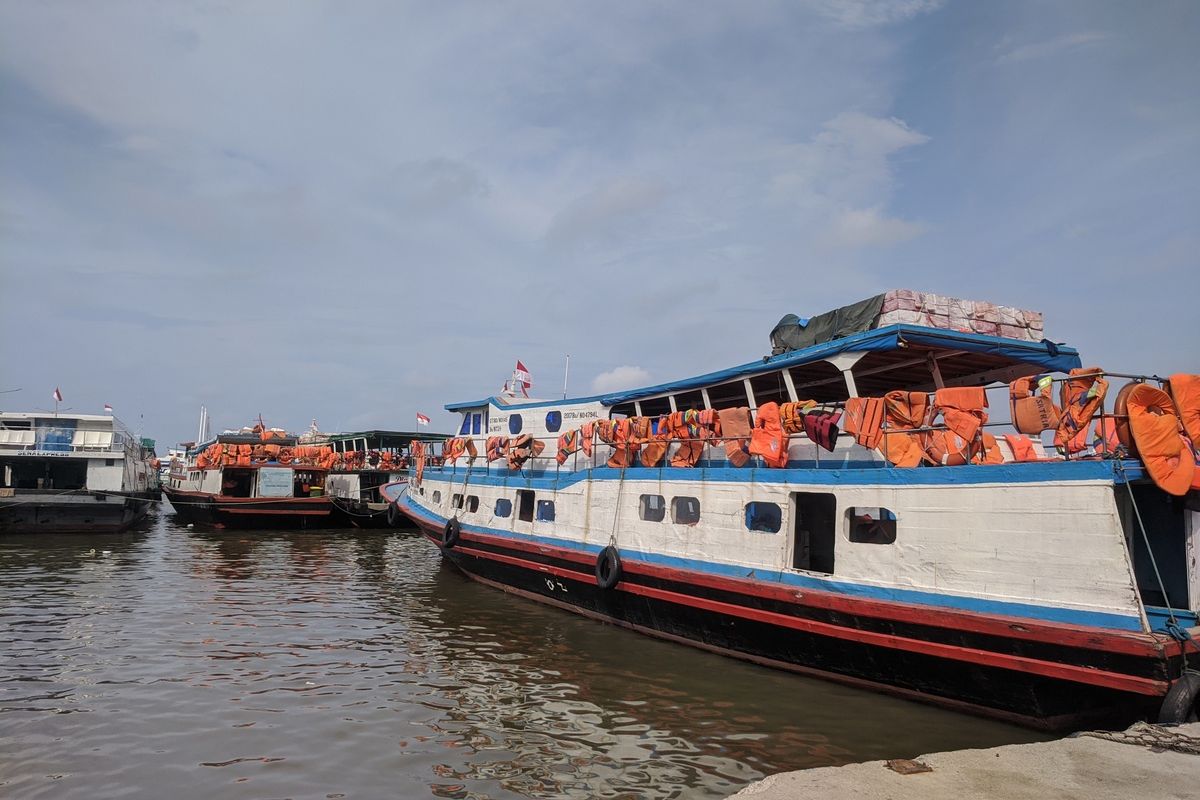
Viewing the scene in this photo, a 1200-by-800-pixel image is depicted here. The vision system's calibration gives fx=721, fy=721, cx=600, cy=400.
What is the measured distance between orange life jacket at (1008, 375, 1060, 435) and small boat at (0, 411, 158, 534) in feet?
104

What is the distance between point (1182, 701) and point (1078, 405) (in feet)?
10.4

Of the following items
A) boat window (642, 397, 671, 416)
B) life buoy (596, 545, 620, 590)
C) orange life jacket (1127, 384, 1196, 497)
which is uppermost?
boat window (642, 397, 671, 416)

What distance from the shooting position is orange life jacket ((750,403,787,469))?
11391 mm

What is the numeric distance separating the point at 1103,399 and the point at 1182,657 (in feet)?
9.16

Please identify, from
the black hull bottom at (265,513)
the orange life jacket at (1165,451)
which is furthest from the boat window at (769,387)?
the black hull bottom at (265,513)

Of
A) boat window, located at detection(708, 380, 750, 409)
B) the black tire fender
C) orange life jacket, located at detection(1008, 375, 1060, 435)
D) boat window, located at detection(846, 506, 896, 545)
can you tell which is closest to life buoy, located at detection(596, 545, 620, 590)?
boat window, located at detection(708, 380, 750, 409)

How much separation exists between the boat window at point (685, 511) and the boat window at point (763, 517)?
1.13 metres

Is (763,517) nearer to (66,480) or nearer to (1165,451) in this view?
(1165,451)

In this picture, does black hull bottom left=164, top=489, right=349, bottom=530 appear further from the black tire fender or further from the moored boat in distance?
the black tire fender

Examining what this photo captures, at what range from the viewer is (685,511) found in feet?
42.8

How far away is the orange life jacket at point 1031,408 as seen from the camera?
860 centimetres

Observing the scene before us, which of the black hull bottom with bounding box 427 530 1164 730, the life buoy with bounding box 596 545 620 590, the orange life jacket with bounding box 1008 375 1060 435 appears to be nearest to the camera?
the black hull bottom with bounding box 427 530 1164 730

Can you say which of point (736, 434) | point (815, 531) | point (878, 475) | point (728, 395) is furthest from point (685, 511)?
point (878, 475)

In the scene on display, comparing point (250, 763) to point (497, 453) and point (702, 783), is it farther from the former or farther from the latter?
point (497, 453)
